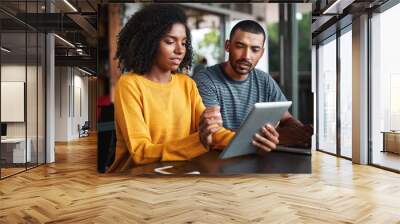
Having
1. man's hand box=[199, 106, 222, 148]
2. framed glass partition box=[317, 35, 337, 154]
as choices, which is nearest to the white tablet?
man's hand box=[199, 106, 222, 148]

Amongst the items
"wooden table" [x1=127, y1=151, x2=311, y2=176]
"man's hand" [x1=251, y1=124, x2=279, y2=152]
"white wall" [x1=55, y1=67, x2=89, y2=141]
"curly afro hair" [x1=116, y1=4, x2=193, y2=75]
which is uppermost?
"curly afro hair" [x1=116, y1=4, x2=193, y2=75]

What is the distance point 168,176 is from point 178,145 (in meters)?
0.79

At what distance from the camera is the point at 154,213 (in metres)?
3.77

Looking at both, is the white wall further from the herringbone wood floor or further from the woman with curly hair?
the woman with curly hair

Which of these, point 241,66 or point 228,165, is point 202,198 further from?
point 241,66

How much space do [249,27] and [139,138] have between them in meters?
1.94

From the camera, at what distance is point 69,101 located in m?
9.14

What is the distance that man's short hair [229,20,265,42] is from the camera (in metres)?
5.16

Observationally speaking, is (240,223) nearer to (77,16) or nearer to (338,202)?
(338,202)

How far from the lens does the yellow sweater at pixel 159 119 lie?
4.94 m

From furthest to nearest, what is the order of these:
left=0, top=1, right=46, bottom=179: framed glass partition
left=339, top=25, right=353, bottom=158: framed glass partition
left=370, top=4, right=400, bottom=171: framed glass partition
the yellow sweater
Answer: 1. left=339, top=25, right=353, bottom=158: framed glass partition
2. left=370, top=4, right=400, bottom=171: framed glass partition
3. left=0, top=1, right=46, bottom=179: framed glass partition
4. the yellow sweater

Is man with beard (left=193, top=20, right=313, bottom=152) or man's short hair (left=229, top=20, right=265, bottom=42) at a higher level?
man's short hair (left=229, top=20, right=265, bottom=42)

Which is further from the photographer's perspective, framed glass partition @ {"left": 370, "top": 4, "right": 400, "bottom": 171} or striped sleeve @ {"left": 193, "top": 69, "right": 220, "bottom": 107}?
framed glass partition @ {"left": 370, "top": 4, "right": 400, "bottom": 171}

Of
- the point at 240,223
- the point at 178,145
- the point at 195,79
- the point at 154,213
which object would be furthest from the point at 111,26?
the point at 240,223
